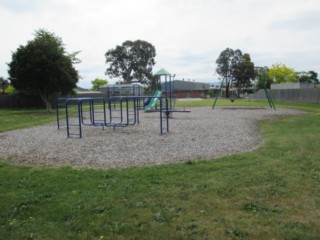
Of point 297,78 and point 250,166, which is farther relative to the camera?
point 297,78

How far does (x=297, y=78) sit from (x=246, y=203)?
69.2m

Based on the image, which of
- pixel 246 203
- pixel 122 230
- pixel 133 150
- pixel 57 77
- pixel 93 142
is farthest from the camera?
pixel 57 77

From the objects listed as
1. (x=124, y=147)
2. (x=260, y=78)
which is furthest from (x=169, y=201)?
(x=260, y=78)

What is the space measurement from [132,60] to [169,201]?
224 feet

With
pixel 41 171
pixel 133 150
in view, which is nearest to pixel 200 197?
pixel 41 171

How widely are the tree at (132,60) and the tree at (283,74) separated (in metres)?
25.7

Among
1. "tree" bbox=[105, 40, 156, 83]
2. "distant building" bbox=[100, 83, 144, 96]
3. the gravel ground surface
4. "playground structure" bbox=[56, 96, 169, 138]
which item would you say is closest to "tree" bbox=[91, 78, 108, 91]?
"tree" bbox=[105, 40, 156, 83]

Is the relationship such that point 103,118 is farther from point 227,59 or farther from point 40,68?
point 227,59

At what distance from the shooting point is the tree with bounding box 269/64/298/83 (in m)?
65.2

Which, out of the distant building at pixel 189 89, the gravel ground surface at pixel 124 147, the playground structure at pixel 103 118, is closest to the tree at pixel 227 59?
the distant building at pixel 189 89

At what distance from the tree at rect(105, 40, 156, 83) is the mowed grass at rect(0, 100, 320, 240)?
66.0 meters

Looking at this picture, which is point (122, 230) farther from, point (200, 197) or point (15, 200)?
point (15, 200)

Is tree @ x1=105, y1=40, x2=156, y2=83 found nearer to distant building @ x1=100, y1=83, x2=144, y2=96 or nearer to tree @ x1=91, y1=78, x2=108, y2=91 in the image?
tree @ x1=91, y1=78, x2=108, y2=91

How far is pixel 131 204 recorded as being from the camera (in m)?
4.16
